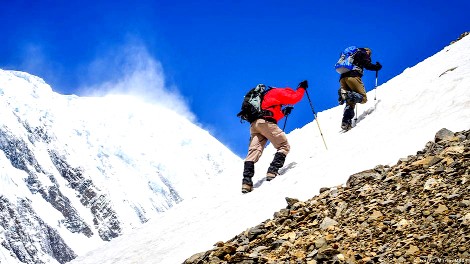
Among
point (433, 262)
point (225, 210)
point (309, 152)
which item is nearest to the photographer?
point (433, 262)

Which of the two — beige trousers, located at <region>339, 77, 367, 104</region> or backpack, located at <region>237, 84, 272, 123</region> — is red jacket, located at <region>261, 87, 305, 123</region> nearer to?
backpack, located at <region>237, 84, 272, 123</region>

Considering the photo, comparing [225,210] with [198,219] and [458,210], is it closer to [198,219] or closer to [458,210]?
[198,219]

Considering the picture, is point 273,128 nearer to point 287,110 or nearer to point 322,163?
point 287,110

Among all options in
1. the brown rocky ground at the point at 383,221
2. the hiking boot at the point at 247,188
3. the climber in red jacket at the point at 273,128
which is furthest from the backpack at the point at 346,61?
the brown rocky ground at the point at 383,221

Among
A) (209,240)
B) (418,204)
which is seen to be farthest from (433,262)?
(209,240)

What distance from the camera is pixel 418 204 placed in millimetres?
6883

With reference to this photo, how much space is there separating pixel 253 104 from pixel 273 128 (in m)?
0.98

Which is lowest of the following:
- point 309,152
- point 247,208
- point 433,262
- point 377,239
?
point 433,262

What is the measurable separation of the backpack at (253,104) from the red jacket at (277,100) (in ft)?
0.49

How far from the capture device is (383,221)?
6840mm

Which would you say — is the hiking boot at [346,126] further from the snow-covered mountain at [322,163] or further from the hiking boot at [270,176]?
the hiking boot at [270,176]

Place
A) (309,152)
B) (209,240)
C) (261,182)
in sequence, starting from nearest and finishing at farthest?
(209,240)
(261,182)
(309,152)

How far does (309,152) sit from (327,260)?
9.94 meters

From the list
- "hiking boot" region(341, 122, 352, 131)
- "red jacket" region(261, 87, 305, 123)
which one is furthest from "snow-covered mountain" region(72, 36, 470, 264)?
"red jacket" region(261, 87, 305, 123)
